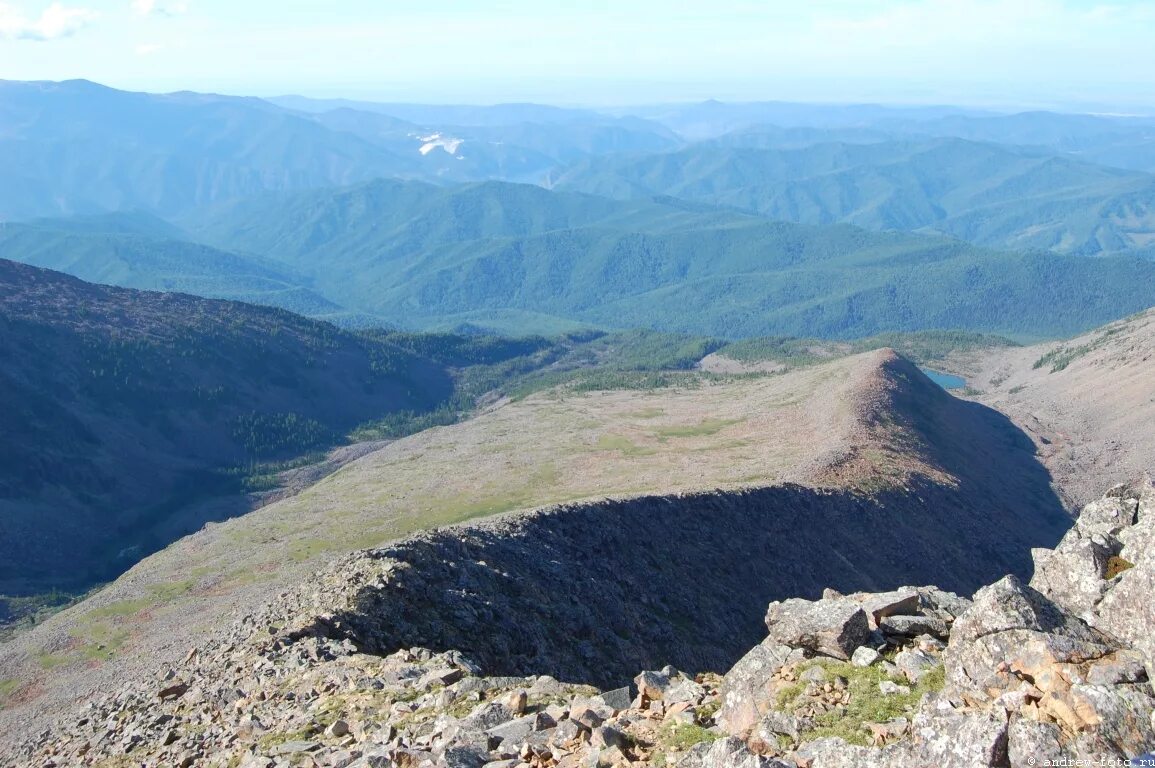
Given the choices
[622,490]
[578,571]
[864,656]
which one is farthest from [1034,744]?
[622,490]

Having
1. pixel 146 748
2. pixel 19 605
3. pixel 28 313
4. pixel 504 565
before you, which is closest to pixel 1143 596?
pixel 146 748

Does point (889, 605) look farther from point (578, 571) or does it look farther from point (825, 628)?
point (578, 571)

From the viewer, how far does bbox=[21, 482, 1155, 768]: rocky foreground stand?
53.3ft

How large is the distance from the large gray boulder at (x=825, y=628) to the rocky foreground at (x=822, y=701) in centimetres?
5

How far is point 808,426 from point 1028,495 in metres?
29.0

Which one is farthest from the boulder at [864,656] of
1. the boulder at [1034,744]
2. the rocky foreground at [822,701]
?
the boulder at [1034,744]

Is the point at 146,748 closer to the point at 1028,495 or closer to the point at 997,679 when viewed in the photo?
the point at 997,679

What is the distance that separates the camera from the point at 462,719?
2481 centimetres

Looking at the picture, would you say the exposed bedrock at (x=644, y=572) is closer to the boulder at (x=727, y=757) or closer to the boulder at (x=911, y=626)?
the boulder at (x=911, y=626)

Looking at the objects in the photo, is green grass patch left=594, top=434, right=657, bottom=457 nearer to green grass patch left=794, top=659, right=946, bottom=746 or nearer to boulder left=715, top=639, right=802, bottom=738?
boulder left=715, top=639, right=802, bottom=738

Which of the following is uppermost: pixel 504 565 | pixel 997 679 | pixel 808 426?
pixel 997 679

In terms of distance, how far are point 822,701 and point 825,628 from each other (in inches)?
126

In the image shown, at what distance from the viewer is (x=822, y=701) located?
20609mm

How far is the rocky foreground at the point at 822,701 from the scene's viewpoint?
16.2 metres
